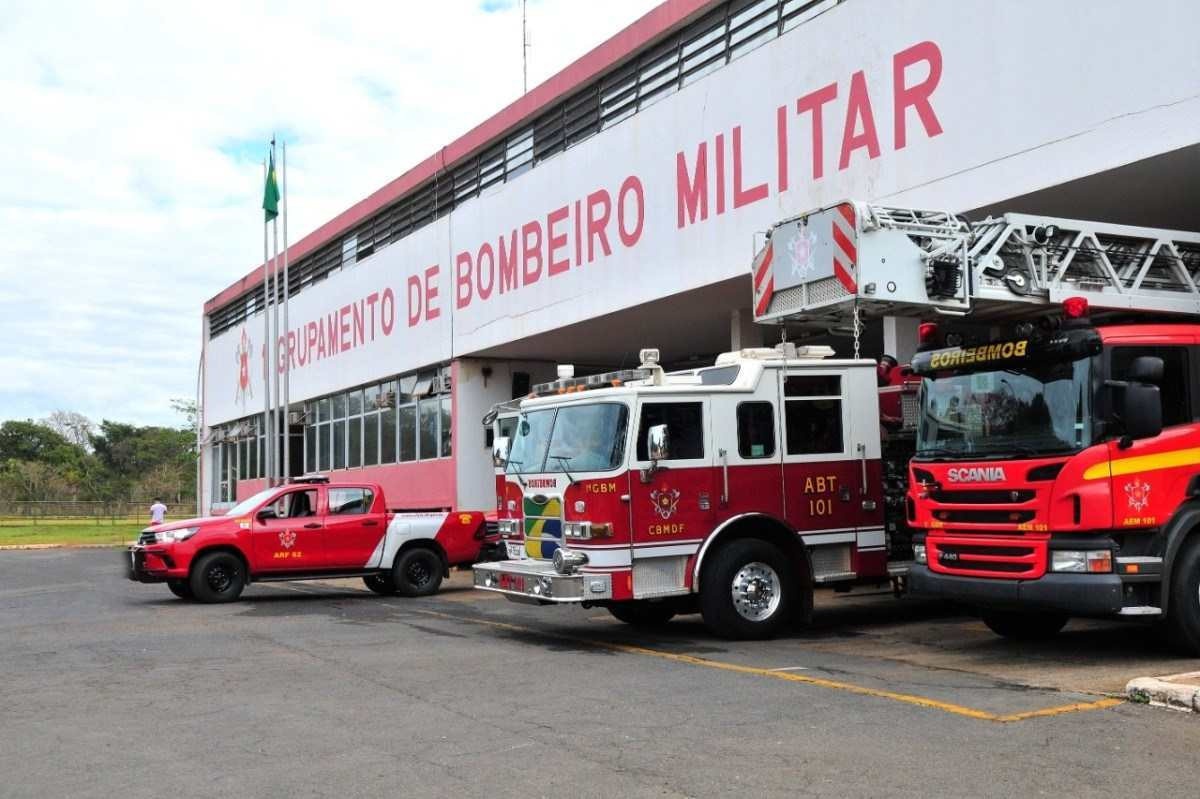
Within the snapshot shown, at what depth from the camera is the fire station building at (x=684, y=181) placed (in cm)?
1230

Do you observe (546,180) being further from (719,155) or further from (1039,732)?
(1039,732)

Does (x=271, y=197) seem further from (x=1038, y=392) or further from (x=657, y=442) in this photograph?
(x=1038, y=392)

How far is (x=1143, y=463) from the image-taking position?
9570mm

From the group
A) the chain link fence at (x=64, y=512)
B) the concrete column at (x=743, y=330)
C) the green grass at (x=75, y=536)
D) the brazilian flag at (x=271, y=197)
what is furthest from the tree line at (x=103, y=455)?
the concrete column at (x=743, y=330)

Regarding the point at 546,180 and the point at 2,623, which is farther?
the point at 546,180

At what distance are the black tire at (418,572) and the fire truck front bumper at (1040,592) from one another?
965 centimetres

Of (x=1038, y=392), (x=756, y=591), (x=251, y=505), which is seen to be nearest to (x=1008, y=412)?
(x=1038, y=392)

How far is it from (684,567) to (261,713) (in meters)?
4.52

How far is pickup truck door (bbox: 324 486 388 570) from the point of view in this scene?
58.6 ft

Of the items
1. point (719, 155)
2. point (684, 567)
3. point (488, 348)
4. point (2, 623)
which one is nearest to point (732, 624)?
point (684, 567)

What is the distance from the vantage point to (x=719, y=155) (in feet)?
57.1

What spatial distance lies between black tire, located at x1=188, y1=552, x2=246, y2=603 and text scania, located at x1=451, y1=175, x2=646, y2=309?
7675 millimetres

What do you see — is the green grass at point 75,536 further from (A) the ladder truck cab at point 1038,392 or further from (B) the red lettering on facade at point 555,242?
(A) the ladder truck cab at point 1038,392

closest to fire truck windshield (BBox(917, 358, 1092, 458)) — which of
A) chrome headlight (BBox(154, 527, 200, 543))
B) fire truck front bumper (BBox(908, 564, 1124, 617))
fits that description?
fire truck front bumper (BBox(908, 564, 1124, 617))
